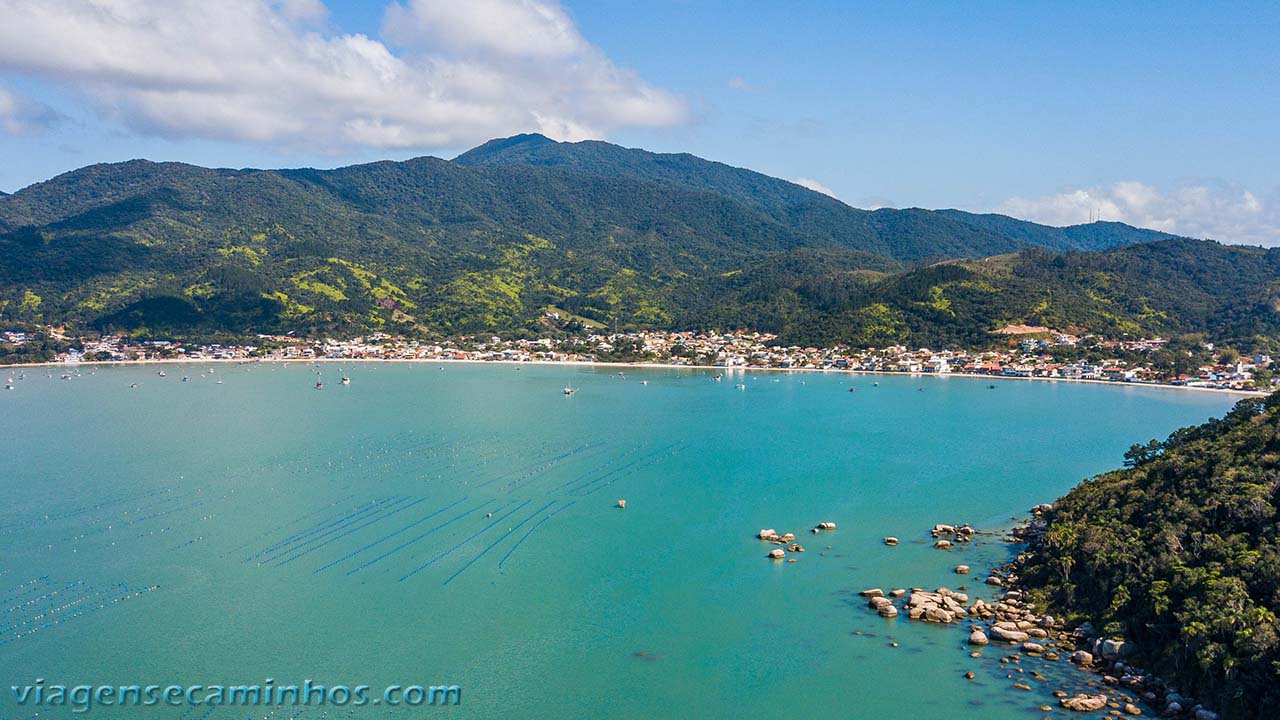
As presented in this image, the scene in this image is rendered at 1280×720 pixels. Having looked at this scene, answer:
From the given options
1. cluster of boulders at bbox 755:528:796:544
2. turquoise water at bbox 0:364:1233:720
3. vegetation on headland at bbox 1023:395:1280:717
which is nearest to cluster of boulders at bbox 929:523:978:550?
turquoise water at bbox 0:364:1233:720

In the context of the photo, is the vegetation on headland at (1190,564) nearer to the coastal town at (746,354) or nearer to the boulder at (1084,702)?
the boulder at (1084,702)

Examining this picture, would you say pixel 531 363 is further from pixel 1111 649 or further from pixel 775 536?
pixel 1111 649

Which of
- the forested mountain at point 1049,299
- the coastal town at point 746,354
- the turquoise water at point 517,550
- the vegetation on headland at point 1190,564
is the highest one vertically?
the forested mountain at point 1049,299

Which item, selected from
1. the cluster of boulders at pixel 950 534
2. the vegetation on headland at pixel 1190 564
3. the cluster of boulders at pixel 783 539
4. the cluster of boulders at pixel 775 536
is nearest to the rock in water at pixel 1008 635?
the vegetation on headland at pixel 1190 564

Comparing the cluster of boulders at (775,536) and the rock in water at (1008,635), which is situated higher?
the cluster of boulders at (775,536)

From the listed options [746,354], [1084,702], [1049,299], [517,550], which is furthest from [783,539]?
[1049,299]

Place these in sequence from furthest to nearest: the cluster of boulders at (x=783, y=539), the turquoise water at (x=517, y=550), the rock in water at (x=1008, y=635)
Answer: the cluster of boulders at (x=783, y=539), the rock in water at (x=1008, y=635), the turquoise water at (x=517, y=550)

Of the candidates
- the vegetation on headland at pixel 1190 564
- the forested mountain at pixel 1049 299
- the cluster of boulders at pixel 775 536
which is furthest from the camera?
the forested mountain at pixel 1049 299
